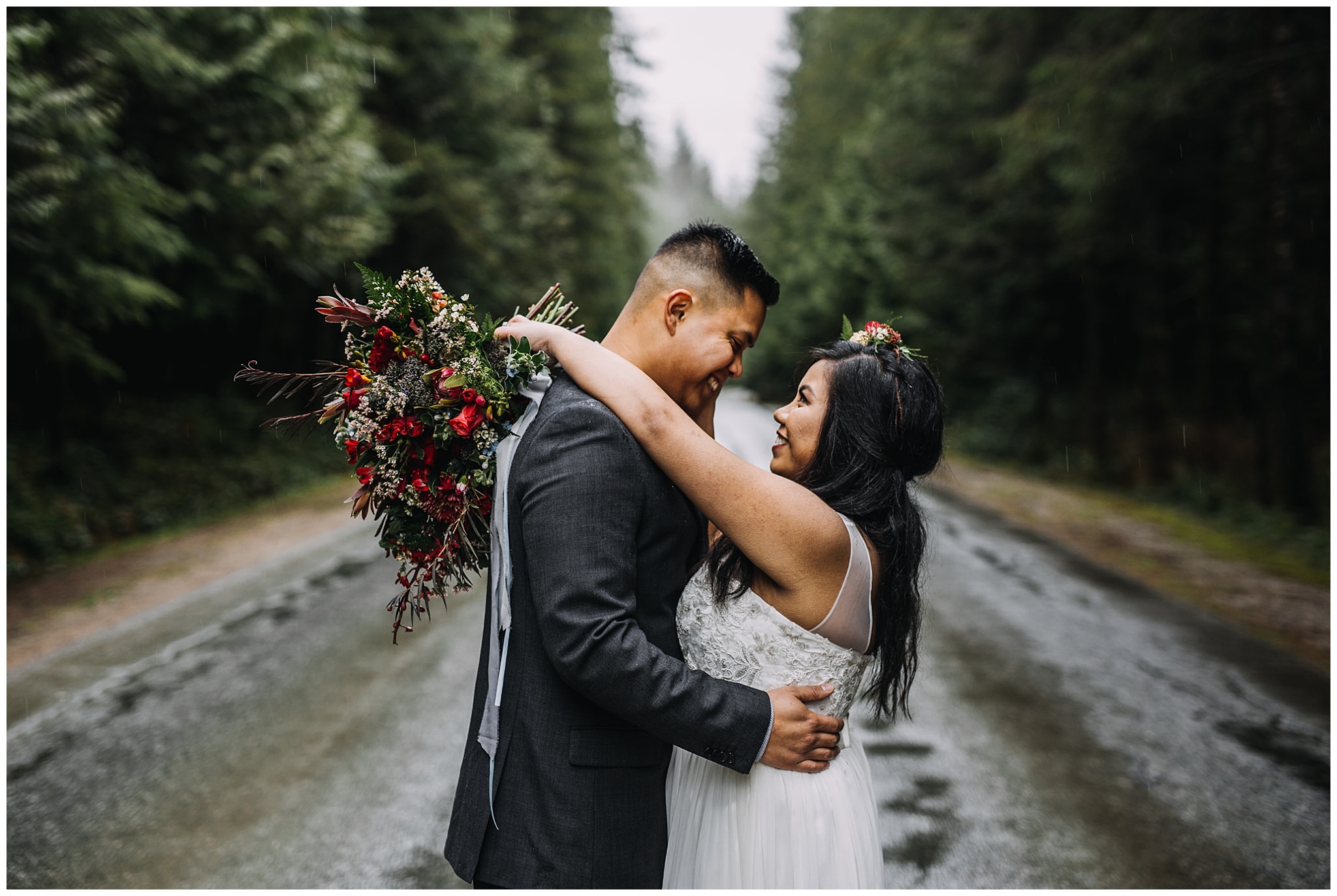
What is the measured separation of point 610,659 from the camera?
167 centimetres

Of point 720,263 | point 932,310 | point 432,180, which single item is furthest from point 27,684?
point 932,310

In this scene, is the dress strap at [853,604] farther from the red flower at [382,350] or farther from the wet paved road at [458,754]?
the wet paved road at [458,754]

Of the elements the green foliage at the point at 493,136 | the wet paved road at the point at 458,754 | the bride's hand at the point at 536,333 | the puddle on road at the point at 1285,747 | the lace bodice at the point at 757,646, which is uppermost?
the green foliage at the point at 493,136

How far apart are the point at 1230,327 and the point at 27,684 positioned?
65.1 ft

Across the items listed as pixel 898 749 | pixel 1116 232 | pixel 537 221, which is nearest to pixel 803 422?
pixel 898 749

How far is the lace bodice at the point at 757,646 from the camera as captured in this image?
2059mm

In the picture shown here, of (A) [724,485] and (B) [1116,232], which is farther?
(B) [1116,232]

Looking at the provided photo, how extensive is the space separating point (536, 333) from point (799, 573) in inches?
32.7

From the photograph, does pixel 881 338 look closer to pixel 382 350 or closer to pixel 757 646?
pixel 757 646

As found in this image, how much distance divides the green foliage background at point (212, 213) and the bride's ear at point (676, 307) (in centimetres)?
641

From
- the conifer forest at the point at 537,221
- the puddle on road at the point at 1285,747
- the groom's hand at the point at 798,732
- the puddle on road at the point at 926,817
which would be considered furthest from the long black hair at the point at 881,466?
the puddle on road at the point at 1285,747

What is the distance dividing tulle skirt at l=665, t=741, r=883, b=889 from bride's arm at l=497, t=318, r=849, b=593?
1.64ft

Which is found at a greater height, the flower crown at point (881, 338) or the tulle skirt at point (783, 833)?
the flower crown at point (881, 338)

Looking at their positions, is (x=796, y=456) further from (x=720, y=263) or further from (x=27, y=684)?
(x=27, y=684)
